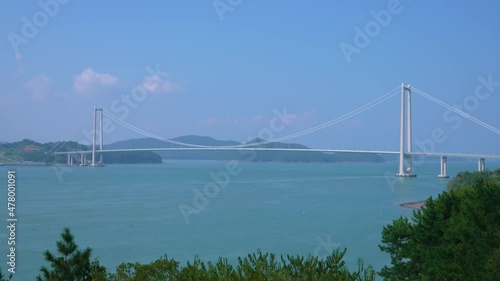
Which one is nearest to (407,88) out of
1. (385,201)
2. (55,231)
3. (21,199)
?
(385,201)

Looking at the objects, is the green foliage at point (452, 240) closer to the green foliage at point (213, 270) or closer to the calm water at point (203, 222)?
the green foliage at point (213, 270)

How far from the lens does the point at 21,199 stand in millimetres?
15047

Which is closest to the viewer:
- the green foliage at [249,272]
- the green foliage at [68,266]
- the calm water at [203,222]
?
the green foliage at [249,272]

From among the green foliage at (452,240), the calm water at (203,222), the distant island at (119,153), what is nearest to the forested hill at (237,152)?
the distant island at (119,153)

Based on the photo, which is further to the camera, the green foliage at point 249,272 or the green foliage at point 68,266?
the green foliage at point 68,266

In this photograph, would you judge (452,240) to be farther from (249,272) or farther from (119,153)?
(119,153)

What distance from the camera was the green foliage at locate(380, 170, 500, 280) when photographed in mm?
3994

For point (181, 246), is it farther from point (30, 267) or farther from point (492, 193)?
point (492, 193)

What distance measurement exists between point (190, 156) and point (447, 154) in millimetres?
41829

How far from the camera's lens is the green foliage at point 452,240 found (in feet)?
13.1

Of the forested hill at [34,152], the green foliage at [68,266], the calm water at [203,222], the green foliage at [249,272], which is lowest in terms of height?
the calm water at [203,222]

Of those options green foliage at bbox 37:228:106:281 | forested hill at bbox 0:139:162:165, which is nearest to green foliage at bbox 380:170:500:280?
green foliage at bbox 37:228:106:281

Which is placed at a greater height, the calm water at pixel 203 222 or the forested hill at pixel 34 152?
the forested hill at pixel 34 152

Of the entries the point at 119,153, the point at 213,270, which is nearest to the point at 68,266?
the point at 213,270
